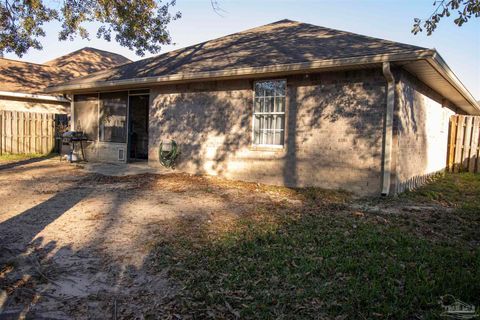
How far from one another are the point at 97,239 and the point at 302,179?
5.24 metres

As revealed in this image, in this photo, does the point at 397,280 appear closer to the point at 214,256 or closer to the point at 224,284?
the point at 224,284

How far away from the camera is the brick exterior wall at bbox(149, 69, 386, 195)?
25.9 ft

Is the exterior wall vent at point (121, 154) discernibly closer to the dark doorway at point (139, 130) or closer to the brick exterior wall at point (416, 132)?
the dark doorway at point (139, 130)

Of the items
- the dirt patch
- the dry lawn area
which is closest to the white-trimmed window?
the dirt patch

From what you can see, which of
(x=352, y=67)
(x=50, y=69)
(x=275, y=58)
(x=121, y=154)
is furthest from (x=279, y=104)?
(x=50, y=69)

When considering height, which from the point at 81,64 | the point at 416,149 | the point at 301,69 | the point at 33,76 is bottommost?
the point at 416,149

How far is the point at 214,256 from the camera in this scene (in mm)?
4320

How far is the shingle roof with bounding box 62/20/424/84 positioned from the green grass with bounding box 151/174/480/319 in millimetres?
4033

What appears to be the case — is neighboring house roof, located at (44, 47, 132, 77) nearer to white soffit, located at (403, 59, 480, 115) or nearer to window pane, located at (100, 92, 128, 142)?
window pane, located at (100, 92, 128, 142)

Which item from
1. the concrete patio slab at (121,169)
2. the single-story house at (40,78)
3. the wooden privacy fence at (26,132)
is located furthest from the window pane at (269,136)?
the wooden privacy fence at (26,132)

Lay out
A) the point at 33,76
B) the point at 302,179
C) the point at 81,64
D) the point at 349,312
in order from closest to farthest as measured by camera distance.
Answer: the point at 349,312
the point at 302,179
the point at 33,76
the point at 81,64

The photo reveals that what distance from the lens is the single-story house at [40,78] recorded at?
16.1m

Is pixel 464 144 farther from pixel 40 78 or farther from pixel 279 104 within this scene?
pixel 40 78

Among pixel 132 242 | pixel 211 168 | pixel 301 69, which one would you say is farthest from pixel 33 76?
pixel 132 242
